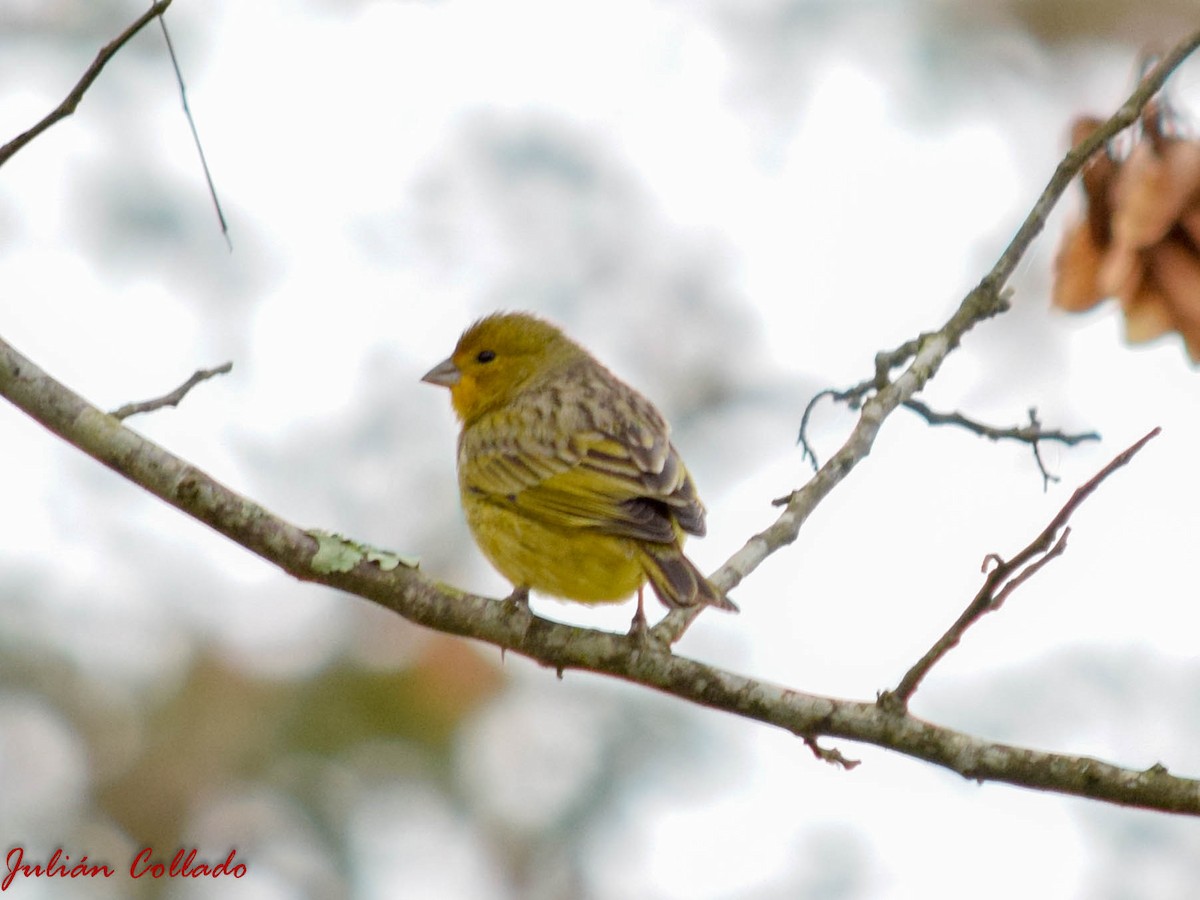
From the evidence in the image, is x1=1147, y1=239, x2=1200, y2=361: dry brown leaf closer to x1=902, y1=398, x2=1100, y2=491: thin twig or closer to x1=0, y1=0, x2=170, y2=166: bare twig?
x1=902, y1=398, x2=1100, y2=491: thin twig

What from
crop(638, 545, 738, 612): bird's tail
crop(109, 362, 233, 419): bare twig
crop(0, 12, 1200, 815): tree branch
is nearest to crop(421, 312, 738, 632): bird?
crop(638, 545, 738, 612): bird's tail

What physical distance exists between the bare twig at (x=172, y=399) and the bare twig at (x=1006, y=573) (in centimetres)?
213

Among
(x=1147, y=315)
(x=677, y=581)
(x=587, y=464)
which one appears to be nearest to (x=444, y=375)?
(x=587, y=464)

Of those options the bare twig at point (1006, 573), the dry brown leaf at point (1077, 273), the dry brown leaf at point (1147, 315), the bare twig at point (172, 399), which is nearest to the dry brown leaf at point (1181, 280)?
the dry brown leaf at point (1147, 315)

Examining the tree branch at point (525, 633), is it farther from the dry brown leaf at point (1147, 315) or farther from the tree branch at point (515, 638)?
the dry brown leaf at point (1147, 315)

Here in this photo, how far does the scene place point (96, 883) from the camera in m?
8.69

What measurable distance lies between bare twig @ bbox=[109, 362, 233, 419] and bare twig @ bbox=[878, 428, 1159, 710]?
83.9 inches

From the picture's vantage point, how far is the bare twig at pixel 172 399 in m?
4.07

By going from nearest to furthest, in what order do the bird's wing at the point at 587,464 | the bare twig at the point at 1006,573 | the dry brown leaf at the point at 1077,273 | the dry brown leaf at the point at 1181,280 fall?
the bare twig at the point at 1006,573 < the dry brown leaf at the point at 1181,280 < the dry brown leaf at the point at 1077,273 < the bird's wing at the point at 587,464

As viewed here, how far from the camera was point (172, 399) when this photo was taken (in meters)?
4.23

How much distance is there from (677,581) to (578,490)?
2.93 feet

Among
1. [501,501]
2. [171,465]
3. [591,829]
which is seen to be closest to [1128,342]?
[501,501]

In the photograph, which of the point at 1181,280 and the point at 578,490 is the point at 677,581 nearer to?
the point at 578,490

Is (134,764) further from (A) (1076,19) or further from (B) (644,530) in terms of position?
(A) (1076,19)
